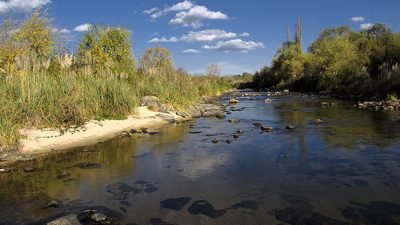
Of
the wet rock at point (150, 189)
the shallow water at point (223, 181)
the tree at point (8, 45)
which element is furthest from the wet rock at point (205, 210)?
the tree at point (8, 45)

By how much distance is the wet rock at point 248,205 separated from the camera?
7.62m

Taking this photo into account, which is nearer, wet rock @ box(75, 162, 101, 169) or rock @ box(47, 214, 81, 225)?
rock @ box(47, 214, 81, 225)

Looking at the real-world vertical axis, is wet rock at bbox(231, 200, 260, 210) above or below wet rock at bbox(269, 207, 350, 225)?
above

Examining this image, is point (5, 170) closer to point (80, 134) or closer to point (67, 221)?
point (80, 134)

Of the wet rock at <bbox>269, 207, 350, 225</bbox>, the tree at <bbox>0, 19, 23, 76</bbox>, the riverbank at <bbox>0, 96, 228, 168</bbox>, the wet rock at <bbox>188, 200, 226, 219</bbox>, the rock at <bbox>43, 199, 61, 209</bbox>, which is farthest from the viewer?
the tree at <bbox>0, 19, 23, 76</bbox>

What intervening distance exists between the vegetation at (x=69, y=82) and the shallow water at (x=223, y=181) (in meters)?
2.52

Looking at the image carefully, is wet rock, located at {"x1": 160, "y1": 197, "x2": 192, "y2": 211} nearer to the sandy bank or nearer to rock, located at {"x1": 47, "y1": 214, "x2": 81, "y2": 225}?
rock, located at {"x1": 47, "y1": 214, "x2": 81, "y2": 225}

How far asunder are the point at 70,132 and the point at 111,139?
61.1 inches

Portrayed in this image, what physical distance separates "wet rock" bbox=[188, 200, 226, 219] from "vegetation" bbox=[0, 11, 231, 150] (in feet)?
25.2

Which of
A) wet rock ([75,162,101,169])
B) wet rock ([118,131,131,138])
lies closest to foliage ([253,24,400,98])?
wet rock ([118,131,131,138])

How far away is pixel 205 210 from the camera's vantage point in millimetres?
7551

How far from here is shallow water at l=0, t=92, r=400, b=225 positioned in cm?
732

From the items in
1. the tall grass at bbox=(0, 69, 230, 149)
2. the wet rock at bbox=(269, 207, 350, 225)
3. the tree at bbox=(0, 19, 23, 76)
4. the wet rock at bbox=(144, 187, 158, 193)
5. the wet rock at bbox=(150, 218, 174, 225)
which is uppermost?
the tree at bbox=(0, 19, 23, 76)

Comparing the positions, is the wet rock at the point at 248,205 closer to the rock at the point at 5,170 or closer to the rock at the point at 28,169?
the rock at the point at 28,169
